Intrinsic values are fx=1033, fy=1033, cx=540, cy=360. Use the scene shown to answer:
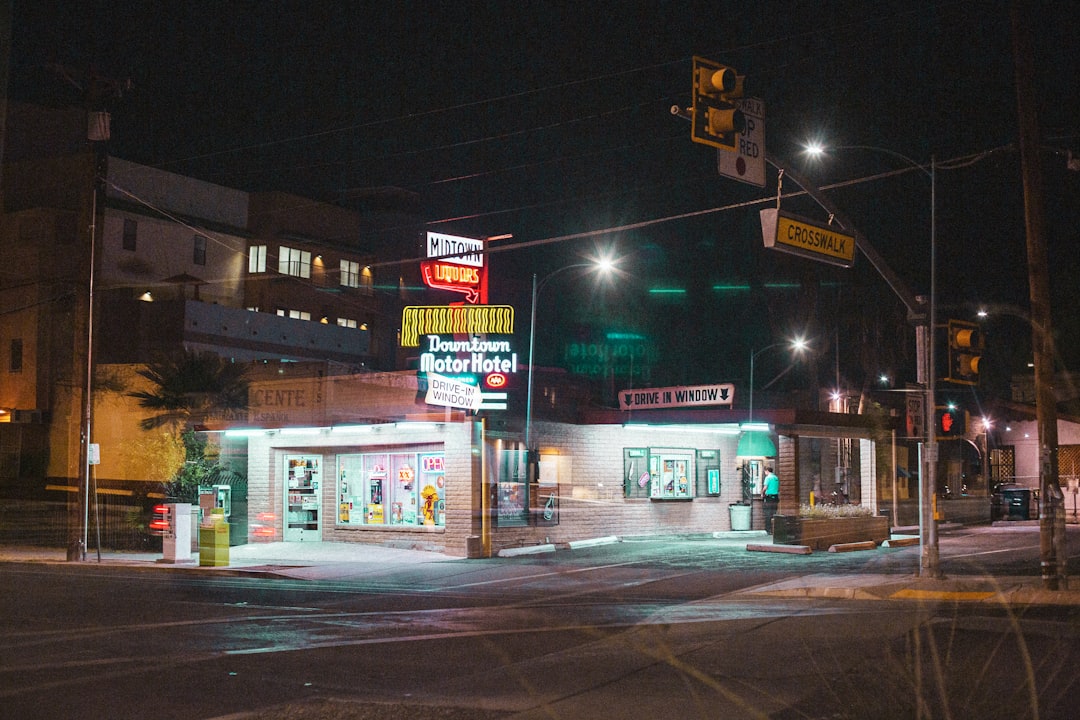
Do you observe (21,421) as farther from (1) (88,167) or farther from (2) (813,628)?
(2) (813,628)

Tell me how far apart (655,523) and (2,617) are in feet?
63.1

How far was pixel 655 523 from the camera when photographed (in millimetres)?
30516

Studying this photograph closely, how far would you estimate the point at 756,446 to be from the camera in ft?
103

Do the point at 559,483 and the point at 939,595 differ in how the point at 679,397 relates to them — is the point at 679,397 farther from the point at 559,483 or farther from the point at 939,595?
the point at 939,595

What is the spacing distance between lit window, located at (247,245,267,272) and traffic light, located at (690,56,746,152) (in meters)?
49.6

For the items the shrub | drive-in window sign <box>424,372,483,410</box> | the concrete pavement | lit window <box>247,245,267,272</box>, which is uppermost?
lit window <box>247,245,267,272</box>

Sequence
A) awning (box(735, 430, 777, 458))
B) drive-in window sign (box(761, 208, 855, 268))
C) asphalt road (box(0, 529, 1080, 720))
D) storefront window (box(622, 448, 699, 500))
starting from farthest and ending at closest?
awning (box(735, 430, 777, 458)), storefront window (box(622, 448, 699, 500)), drive-in window sign (box(761, 208, 855, 268)), asphalt road (box(0, 529, 1080, 720))

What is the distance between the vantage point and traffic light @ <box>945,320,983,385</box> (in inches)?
687

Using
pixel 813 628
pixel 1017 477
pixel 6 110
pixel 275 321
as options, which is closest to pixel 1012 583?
pixel 813 628

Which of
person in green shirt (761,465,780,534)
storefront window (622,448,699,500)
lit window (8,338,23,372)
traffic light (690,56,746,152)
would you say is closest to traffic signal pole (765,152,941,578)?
traffic light (690,56,746,152)

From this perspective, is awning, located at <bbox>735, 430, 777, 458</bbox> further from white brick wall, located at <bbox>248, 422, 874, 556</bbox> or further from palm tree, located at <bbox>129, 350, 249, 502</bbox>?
palm tree, located at <bbox>129, 350, 249, 502</bbox>

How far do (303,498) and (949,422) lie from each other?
17676mm

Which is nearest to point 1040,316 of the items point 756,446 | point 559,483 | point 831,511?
point 831,511

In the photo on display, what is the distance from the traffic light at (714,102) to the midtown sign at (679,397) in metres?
16.0
